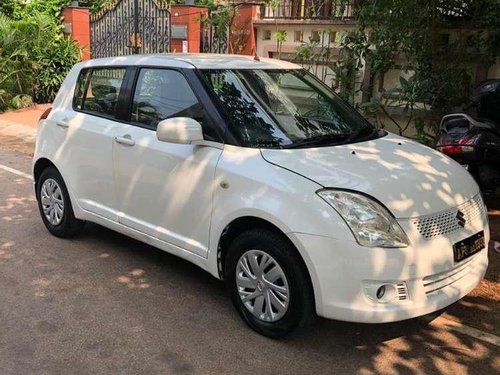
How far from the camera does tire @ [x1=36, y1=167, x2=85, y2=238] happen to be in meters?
Answer: 5.34

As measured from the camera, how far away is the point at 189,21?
12703 millimetres

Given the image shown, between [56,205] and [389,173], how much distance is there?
128 inches

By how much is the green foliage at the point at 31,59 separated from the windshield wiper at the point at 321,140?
11758 millimetres

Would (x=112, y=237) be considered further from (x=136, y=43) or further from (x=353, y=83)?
(x=136, y=43)

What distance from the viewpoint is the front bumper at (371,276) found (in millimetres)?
3229

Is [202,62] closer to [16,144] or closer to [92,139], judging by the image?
[92,139]

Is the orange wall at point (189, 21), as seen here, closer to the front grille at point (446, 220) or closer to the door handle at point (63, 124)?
the door handle at point (63, 124)

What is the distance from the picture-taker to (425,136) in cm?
735

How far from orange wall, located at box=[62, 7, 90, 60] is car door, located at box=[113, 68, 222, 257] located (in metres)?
11.8

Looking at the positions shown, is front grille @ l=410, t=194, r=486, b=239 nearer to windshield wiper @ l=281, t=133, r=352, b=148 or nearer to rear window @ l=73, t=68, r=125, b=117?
windshield wiper @ l=281, t=133, r=352, b=148

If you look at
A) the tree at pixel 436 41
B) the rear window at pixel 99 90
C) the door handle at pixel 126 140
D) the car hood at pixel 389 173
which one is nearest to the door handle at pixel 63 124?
the rear window at pixel 99 90

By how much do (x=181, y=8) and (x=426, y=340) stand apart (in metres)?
10.7

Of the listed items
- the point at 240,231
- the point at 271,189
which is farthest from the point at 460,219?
the point at 240,231

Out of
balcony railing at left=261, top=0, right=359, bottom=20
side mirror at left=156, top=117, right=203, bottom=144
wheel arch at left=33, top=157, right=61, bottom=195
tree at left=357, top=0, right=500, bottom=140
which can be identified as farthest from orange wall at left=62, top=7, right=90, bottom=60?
side mirror at left=156, top=117, right=203, bottom=144
